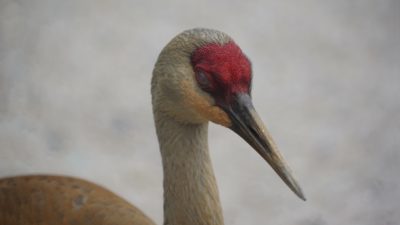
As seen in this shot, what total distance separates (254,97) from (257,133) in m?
1.43

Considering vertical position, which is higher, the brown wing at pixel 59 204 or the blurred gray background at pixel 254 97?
the blurred gray background at pixel 254 97

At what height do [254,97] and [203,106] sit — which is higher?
[254,97]

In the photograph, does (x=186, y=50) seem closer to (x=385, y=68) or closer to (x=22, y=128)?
(x=22, y=128)

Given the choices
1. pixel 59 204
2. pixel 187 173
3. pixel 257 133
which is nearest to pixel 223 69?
pixel 257 133

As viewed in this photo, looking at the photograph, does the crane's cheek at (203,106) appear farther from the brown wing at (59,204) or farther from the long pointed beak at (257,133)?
the brown wing at (59,204)

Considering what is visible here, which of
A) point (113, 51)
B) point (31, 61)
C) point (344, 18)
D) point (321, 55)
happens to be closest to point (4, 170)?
point (31, 61)

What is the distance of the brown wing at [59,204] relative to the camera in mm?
1777

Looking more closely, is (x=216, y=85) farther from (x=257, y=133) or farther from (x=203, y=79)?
(x=257, y=133)

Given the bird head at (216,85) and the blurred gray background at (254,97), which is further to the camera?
the blurred gray background at (254,97)

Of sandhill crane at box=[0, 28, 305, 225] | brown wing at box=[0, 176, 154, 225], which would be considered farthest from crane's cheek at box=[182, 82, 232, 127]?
brown wing at box=[0, 176, 154, 225]

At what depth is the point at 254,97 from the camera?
9.14 feet

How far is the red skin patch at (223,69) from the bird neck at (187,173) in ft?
0.50

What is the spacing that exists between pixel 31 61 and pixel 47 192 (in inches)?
39.6

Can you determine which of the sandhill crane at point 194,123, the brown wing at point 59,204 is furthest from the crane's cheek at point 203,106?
the brown wing at point 59,204
